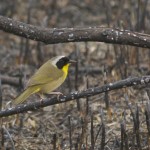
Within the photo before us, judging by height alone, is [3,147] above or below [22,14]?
below

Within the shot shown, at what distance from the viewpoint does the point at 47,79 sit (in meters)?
6.27

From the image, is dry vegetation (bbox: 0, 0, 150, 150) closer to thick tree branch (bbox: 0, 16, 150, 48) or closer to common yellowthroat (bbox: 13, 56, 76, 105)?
common yellowthroat (bbox: 13, 56, 76, 105)

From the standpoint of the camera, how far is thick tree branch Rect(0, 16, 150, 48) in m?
5.41

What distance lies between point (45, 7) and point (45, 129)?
14.8 ft

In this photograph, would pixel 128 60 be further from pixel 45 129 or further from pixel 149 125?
pixel 149 125

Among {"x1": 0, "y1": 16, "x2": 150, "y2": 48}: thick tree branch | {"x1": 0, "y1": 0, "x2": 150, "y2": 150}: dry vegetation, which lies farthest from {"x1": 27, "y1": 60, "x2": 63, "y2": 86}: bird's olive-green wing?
{"x1": 0, "y1": 16, "x2": 150, "y2": 48}: thick tree branch

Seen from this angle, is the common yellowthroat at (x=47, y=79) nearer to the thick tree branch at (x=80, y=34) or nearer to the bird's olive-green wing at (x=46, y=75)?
the bird's olive-green wing at (x=46, y=75)

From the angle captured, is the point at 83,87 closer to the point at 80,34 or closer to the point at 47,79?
the point at 47,79

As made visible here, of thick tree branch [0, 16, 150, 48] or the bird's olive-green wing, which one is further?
the bird's olive-green wing

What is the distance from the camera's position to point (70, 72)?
27.7 ft

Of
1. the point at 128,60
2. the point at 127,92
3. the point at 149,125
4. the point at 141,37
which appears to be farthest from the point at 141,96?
the point at 141,37

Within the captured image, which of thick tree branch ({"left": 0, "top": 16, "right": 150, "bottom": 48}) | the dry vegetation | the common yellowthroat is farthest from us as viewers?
the dry vegetation

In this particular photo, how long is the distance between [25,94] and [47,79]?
0.30 m

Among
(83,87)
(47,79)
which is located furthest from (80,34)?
(83,87)
